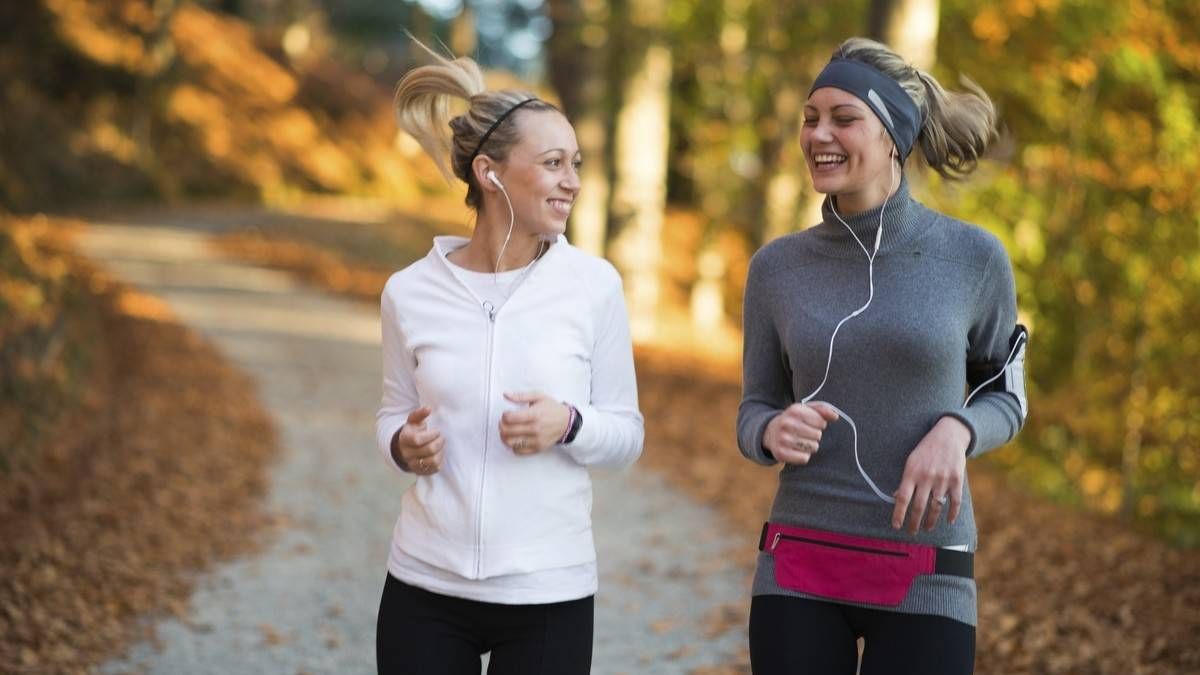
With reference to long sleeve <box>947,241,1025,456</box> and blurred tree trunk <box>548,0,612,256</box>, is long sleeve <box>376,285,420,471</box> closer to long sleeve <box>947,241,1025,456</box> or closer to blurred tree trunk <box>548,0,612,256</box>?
long sleeve <box>947,241,1025,456</box>

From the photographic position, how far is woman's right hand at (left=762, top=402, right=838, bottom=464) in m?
2.81

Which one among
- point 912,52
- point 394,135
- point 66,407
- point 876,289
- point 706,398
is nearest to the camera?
point 876,289

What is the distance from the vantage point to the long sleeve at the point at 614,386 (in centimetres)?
312

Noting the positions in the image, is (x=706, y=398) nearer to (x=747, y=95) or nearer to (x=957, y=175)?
(x=747, y=95)

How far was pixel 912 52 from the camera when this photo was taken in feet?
26.5

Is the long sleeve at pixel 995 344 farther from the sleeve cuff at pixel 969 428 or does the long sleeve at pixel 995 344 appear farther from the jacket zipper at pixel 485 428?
the jacket zipper at pixel 485 428

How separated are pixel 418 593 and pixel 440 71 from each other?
54.3 inches

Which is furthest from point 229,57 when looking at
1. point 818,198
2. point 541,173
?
point 541,173

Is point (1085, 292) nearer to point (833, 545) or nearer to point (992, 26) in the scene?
point (992, 26)

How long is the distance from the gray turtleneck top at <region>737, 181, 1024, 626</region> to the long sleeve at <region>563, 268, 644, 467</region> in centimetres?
30

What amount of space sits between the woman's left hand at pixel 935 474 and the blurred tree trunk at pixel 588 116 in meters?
12.2

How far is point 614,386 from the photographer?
3.22 meters

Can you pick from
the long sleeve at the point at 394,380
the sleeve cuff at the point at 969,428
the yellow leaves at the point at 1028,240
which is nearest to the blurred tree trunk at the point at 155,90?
the yellow leaves at the point at 1028,240

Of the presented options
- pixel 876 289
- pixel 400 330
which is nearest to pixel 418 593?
pixel 400 330
